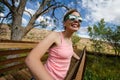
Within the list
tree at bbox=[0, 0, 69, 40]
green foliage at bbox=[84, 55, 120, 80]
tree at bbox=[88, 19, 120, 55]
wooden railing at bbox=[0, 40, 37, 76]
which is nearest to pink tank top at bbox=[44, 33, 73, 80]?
wooden railing at bbox=[0, 40, 37, 76]

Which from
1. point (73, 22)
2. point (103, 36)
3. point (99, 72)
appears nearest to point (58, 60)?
point (73, 22)

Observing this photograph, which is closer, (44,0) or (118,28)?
(44,0)

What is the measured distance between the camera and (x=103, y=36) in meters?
57.3

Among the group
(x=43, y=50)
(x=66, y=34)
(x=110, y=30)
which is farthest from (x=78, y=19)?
(x=110, y=30)

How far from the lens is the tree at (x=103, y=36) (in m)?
53.4

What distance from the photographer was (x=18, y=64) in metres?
7.01

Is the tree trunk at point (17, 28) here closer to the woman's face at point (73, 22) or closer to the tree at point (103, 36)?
the woman's face at point (73, 22)

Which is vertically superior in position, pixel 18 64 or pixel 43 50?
pixel 43 50

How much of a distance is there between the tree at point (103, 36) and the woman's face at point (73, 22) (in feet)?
166

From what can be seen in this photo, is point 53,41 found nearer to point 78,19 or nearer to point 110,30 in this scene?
point 78,19

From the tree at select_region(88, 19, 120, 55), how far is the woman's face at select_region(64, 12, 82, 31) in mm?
50739

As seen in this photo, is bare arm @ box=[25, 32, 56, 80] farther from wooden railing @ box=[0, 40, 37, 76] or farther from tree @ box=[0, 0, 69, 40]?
tree @ box=[0, 0, 69, 40]

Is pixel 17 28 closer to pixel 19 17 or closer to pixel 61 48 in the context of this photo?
pixel 19 17

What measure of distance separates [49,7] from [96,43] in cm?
4146
